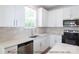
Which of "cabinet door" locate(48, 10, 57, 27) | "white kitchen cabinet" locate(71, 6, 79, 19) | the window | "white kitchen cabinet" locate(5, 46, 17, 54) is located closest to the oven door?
"white kitchen cabinet" locate(5, 46, 17, 54)

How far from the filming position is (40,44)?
63.1 inches

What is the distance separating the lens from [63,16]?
1.52 metres

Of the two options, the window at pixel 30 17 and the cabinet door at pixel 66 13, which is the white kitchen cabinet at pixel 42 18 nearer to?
the window at pixel 30 17

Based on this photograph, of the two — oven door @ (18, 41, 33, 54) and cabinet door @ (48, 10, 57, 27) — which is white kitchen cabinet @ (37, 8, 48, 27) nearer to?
cabinet door @ (48, 10, 57, 27)

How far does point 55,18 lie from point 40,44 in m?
0.44

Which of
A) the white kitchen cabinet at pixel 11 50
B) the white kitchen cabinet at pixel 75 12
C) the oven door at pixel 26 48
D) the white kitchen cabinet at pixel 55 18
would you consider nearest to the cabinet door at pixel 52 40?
the white kitchen cabinet at pixel 55 18

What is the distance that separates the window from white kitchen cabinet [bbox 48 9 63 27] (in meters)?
0.23

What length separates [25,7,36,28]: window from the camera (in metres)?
1.51

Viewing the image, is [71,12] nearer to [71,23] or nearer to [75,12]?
[75,12]

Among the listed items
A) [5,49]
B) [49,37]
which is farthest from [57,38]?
[5,49]

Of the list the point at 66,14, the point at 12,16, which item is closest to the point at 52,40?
the point at 66,14

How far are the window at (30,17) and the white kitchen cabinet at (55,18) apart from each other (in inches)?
9.0

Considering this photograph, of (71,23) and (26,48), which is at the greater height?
(71,23)
